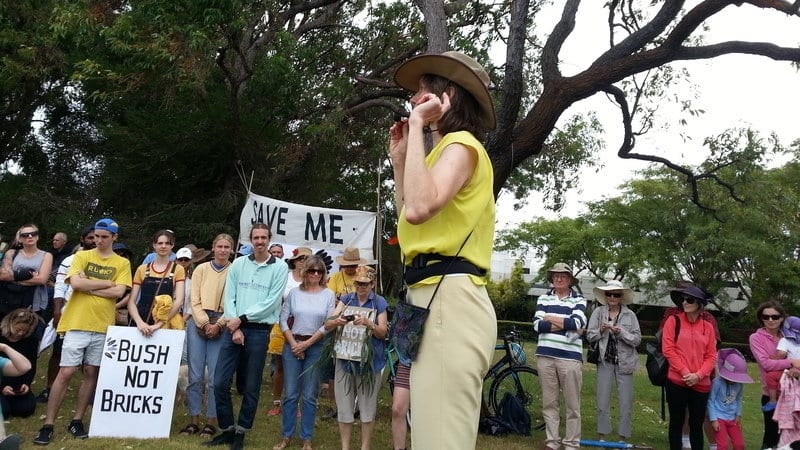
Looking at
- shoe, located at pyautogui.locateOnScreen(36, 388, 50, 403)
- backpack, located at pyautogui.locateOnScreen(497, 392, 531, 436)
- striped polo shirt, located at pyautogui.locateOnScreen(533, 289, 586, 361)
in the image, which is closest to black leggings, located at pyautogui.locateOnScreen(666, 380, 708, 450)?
striped polo shirt, located at pyautogui.locateOnScreen(533, 289, 586, 361)

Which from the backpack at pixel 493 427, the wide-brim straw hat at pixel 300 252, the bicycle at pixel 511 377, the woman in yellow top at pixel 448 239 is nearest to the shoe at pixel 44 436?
the wide-brim straw hat at pixel 300 252

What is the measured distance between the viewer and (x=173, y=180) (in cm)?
1291

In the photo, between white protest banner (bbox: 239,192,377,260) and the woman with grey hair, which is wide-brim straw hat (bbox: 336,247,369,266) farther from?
the woman with grey hair

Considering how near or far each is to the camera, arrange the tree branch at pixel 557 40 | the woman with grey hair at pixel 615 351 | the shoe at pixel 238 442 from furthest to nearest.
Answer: the woman with grey hair at pixel 615 351 → the tree branch at pixel 557 40 → the shoe at pixel 238 442

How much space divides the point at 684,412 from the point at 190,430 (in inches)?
191

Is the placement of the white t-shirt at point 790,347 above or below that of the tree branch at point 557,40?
below

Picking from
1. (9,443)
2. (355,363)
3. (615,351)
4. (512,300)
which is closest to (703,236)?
(512,300)

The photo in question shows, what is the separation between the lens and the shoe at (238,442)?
6168 millimetres

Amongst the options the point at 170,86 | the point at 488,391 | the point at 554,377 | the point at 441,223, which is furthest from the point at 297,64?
the point at 441,223

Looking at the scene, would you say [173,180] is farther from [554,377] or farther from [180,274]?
[554,377]

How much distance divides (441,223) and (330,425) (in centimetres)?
601

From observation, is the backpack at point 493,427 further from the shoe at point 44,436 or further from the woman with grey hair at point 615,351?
the shoe at point 44,436

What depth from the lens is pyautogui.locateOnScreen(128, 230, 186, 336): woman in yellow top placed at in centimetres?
697

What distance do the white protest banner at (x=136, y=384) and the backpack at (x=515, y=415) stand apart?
141 inches
